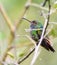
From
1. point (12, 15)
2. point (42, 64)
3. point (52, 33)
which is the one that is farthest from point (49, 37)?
point (12, 15)

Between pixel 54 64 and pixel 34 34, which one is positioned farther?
pixel 54 64

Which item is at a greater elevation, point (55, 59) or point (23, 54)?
point (23, 54)

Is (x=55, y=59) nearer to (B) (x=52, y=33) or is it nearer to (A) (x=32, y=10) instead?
(A) (x=32, y=10)

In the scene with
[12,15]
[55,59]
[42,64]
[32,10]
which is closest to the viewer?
[42,64]

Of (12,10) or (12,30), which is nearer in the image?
(12,30)

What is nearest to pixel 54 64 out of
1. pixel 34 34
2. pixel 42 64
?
pixel 42 64

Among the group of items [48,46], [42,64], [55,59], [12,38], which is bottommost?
[55,59]

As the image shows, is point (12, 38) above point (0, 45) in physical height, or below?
above

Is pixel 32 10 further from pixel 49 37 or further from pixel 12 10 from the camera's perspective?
pixel 49 37

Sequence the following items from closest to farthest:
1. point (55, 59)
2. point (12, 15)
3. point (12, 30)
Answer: point (12, 30) → point (55, 59) → point (12, 15)
